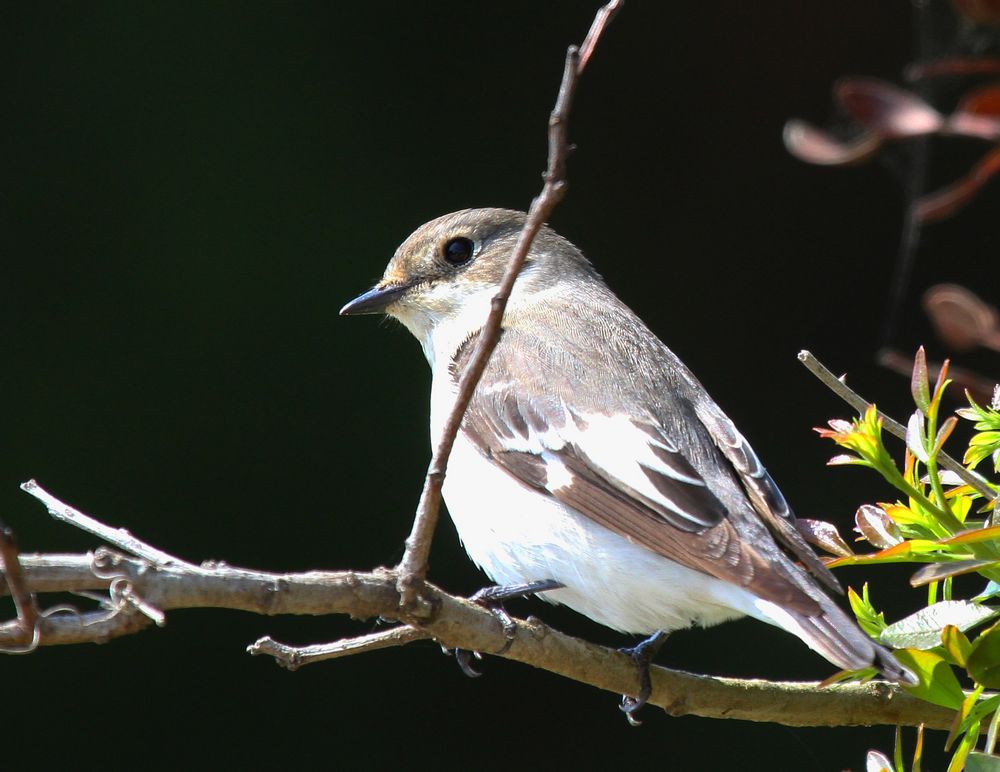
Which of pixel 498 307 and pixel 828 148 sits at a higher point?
pixel 828 148

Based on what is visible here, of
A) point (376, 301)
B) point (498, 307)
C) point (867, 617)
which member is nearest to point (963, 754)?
point (867, 617)

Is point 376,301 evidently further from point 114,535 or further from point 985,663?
point 985,663

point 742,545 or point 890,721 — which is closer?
point 890,721

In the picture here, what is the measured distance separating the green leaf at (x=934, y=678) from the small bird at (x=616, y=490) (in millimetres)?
314

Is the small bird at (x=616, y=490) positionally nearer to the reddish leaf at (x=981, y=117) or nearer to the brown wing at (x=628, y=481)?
the brown wing at (x=628, y=481)

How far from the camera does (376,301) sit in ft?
11.0

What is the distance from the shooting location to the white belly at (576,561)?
7.95 feet

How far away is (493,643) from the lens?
6.12 feet

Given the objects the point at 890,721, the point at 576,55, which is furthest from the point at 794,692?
the point at 576,55

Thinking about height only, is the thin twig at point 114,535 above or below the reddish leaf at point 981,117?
below

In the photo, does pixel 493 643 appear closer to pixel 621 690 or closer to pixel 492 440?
pixel 621 690

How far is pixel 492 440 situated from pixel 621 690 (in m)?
0.71

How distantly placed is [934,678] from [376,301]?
210 centimetres

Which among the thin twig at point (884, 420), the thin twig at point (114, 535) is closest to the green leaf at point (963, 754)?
the thin twig at point (884, 420)
